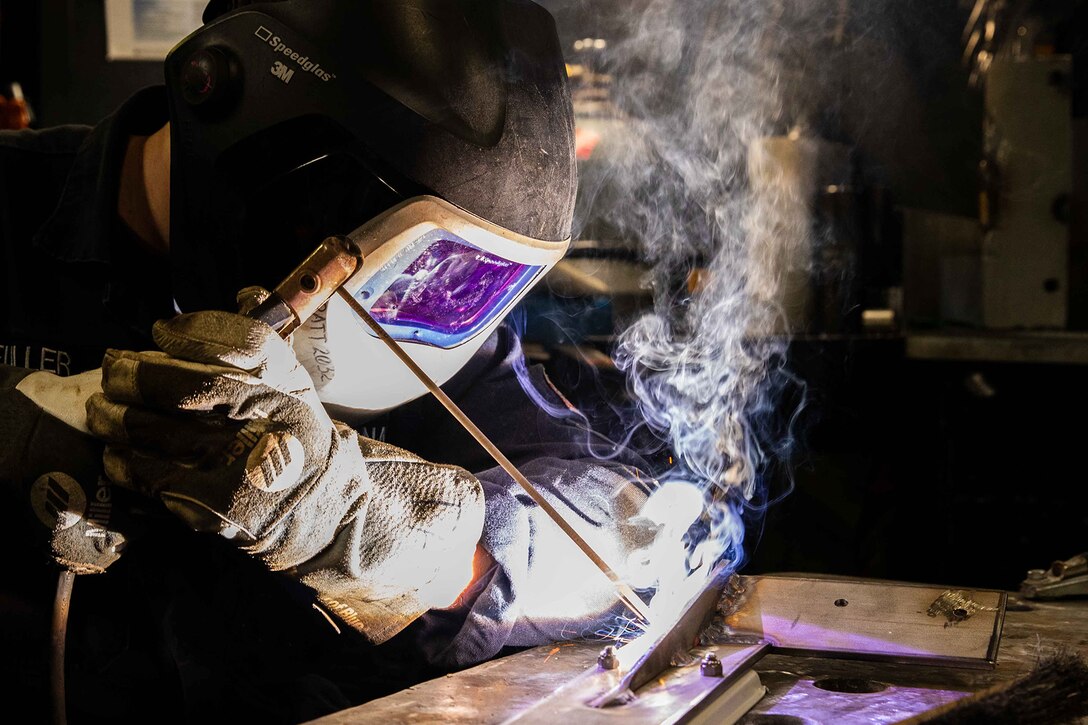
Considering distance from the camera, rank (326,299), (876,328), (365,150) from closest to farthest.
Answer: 1. (326,299)
2. (365,150)
3. (876,328)

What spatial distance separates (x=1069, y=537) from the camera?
3.17m

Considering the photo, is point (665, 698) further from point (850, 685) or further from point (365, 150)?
point (365, 150)

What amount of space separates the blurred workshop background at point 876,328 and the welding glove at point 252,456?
5.90 ft

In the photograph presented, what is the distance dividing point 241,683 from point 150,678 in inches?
5.3

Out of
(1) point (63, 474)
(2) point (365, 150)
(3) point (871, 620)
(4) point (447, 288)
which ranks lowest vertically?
(3) point (871, 620)

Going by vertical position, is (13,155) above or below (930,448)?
above

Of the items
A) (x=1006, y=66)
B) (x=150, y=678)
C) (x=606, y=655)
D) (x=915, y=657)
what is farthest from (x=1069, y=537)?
(x=150, y=678)

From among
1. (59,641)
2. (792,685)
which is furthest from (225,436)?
(792,685)

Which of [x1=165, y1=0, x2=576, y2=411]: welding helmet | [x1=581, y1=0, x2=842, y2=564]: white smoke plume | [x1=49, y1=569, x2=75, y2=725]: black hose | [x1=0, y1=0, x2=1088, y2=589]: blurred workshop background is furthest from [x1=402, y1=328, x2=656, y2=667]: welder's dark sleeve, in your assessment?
[x1=0, y1=0, x2=1088, y2=589]: blurred workshop background

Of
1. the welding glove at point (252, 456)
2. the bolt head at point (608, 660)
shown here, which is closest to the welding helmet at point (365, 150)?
the welding glove at point (252, 456)

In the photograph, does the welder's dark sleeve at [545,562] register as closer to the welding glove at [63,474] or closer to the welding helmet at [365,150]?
the welding helmet at [365,150]

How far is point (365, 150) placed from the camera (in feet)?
4.32

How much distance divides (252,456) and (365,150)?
0.48 meters

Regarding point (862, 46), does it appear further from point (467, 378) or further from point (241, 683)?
point (241, 683)
